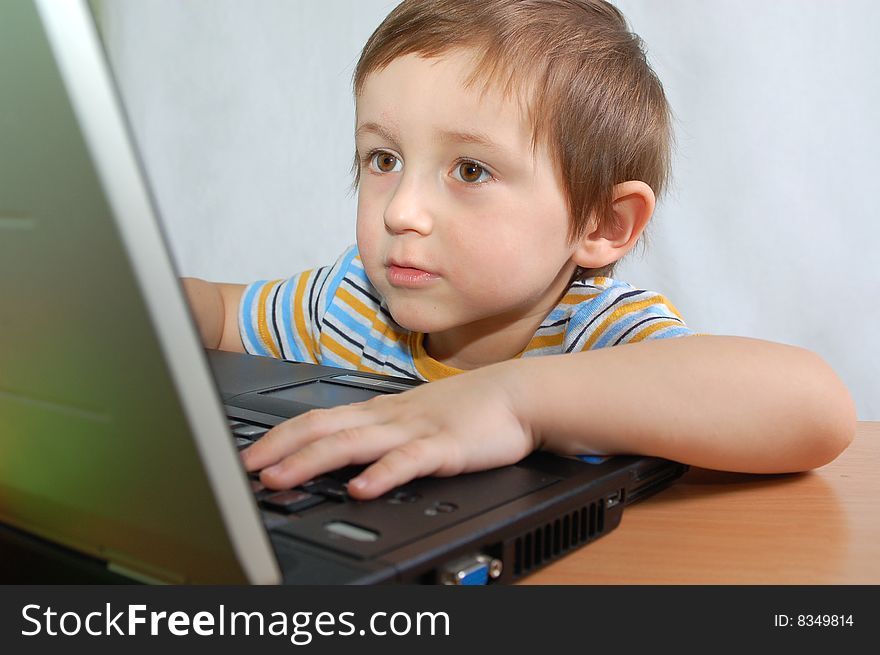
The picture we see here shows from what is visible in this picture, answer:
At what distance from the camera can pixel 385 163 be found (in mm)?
907

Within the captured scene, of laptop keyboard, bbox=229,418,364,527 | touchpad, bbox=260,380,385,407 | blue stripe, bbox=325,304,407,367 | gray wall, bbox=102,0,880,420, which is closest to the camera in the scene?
laptop keyboard, bbox=229,418,364,527

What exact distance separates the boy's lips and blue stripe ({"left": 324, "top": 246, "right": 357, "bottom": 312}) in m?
0.28

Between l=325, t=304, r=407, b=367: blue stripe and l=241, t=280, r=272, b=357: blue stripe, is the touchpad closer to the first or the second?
l=325, t=304, r=407, b=367: blue stripe

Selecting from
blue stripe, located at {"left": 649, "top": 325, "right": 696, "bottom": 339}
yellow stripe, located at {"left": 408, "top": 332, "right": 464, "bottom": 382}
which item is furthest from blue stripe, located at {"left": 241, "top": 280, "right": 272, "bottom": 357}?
blue stripe, located at {"left": 649, "top": 325, "right": 696, "bottom": 339}

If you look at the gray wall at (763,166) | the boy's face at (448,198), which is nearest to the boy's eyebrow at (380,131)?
the boy's face at (448,198)

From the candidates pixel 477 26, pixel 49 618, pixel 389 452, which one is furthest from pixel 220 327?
pixel 49 618

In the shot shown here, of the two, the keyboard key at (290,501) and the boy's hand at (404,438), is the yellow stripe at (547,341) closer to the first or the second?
the boy's hand at (404,438)

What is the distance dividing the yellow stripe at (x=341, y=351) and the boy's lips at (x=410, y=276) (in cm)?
24

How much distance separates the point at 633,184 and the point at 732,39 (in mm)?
702

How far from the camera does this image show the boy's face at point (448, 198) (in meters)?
0.84

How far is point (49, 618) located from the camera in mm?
353

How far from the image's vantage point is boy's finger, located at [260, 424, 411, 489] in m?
0.46

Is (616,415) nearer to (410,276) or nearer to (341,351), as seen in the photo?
(410,276)

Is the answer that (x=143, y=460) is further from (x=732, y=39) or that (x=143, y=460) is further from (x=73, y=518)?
(x=732, y=39)
